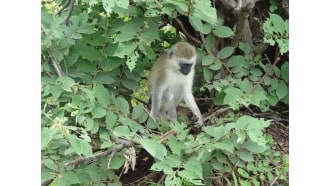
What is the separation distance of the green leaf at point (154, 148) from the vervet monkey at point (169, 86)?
128 cm

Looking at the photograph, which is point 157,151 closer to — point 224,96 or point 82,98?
point 82,98

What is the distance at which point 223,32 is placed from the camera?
13.9ft

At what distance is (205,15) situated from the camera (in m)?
3.69

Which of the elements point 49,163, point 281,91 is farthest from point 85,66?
point 281,91

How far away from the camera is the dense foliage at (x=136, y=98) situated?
342 centimetres

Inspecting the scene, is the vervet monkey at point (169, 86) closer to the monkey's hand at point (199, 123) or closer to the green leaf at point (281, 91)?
the monkey's hand at point (199, 123)

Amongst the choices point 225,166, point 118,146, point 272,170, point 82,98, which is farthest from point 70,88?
point 272,170

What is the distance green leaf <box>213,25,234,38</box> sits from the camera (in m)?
4.20

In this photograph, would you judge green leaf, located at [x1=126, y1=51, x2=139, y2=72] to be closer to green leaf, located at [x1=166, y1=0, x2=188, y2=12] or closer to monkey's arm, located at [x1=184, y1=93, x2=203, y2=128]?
green leaf, located at [x1=166, y1=0, x2=188, y2=12]

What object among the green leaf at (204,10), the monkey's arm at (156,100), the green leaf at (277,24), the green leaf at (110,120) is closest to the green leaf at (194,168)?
the green leaf at (110,120)

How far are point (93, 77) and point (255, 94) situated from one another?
1.14m

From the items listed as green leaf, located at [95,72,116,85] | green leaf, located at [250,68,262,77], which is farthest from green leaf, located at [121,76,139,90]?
green leaf, located at [250,68,262,77]

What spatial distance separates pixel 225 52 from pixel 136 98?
0.89 metres

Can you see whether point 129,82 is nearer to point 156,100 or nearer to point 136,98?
point 136,98
